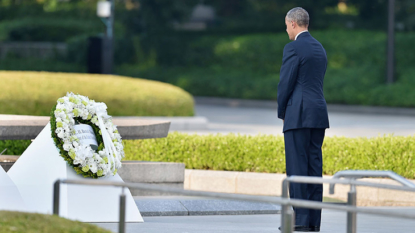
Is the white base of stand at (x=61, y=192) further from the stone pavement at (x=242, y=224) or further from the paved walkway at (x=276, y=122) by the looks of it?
the paved walkway at (x=276, y=122)

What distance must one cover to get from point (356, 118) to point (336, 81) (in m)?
4.49

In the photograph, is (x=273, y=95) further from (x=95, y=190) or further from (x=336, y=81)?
(x=95, y=190)

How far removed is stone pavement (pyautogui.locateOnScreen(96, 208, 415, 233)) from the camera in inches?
263

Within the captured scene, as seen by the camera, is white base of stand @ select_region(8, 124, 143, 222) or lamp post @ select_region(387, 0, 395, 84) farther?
lamp post @ select_region(387, 0, 395, 84)

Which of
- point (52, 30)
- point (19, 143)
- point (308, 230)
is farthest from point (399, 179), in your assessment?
point (52, 30)

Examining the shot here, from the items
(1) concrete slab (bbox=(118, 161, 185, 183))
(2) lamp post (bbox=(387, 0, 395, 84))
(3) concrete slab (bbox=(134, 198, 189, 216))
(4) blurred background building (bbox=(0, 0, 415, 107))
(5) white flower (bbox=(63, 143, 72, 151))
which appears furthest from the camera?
(4) blurred background building (bbox=(0, 0, 415, 107))

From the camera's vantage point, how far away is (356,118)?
21.5 metres

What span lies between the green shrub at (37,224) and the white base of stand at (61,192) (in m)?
2.00

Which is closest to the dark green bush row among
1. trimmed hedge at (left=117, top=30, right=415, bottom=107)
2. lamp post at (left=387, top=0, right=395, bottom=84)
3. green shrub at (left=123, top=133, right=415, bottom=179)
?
green shrub at (left=123, top=133, right=415, bottom=179)

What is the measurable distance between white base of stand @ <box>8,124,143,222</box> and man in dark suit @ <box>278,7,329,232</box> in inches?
61.4

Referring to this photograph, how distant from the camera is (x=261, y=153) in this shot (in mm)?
9797

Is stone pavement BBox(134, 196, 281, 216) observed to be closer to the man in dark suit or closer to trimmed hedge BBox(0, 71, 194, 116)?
the man in dark suit

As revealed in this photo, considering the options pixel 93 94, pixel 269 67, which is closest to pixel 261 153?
pixel 93 94

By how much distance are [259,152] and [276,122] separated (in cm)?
987
